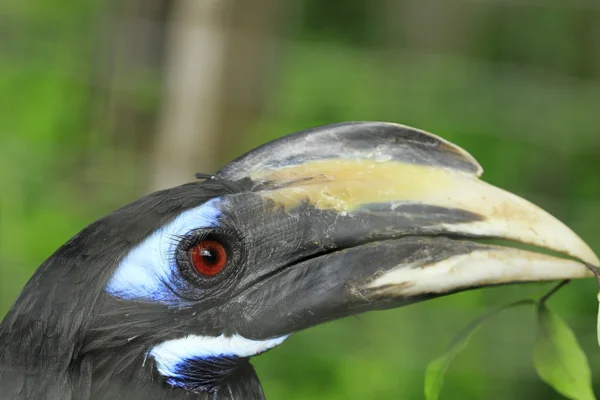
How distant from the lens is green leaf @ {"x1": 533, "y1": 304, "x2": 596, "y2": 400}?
1175 millimetres

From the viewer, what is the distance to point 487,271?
106 centimetres

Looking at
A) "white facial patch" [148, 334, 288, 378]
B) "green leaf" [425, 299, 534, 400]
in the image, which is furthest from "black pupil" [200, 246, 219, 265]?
"green leaf" [425, 299, 534, 400]

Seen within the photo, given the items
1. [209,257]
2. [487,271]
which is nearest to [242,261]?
[209,257]

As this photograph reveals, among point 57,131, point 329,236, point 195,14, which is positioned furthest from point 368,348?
point 57,131

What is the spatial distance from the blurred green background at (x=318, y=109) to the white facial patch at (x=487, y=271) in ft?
2.55

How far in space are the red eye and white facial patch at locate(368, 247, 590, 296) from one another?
0.24m

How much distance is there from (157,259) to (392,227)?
31 cm

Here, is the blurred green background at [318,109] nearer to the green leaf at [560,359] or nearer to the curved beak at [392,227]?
the green leaf at [560,359]

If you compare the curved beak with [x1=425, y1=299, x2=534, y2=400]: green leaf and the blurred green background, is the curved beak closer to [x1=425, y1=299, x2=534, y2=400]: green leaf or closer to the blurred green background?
[x1=425, y1=299, x2=534, y2=400]: green leaf

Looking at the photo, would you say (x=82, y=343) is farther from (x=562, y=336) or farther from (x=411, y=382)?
(x=411, y=382)

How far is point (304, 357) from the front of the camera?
2.32m

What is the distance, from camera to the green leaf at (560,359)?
1175 millimetres

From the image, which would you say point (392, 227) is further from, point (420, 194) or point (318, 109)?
point (318, 109)

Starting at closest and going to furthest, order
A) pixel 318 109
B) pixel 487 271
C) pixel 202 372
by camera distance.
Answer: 1. pixel 487 271
2. pixel 202 372
3. pixel 318 109
